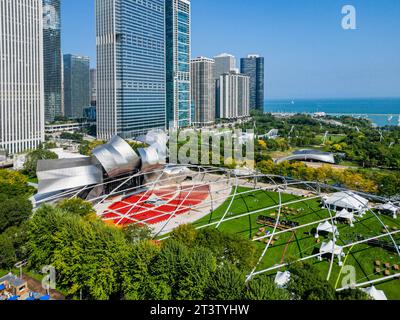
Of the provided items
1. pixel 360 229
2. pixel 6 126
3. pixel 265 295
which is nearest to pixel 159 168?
pixel 360 229

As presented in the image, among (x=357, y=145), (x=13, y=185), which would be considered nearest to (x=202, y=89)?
(x=357, y=145)

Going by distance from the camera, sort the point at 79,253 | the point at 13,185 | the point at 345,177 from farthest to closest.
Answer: the point at 345,177, the point at 13,185, the point at 79,253

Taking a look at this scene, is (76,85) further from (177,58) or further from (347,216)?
(347,216)

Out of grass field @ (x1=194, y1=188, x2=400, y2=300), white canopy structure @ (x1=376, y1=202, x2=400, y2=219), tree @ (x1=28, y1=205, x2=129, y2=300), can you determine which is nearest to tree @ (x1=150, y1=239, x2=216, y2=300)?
tree @ (x1=28, y1=205, x2=129, y2=300)

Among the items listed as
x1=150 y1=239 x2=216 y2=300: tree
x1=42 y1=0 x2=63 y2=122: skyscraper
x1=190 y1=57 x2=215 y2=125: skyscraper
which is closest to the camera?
x1=150 y1=239 x2=216 y2=300: tree

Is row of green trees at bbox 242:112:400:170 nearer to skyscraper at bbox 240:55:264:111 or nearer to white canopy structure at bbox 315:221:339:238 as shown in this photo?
white canopy structure at bbox 315:221:339:238

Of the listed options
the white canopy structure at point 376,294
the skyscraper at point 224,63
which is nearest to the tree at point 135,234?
the white canopy structure at point 376,294
